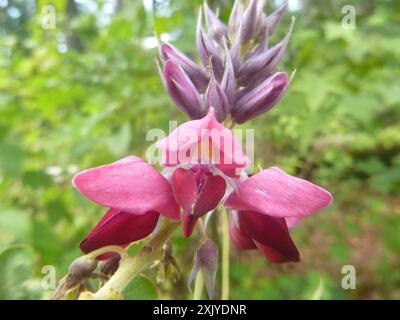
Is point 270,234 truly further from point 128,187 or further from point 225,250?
point 225,250

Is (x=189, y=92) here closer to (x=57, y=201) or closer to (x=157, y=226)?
(x=157, y=226)

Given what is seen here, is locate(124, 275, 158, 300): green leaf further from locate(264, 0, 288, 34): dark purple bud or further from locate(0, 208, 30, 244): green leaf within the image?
locate(0, 208, 30, 244): green leaf

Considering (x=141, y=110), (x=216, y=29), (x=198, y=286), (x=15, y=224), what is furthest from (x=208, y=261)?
(x=141, y=110)

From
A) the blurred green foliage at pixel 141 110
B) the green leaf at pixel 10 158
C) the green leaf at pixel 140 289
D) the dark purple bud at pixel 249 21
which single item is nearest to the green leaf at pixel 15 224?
the blurred green foliage at pixel 141 110

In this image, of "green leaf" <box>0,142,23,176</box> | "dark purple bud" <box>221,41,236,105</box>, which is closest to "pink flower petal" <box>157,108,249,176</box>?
"dark purple bud" <box>221,41,236,105</box>

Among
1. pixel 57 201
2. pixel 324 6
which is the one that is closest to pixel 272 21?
pixel 57 201

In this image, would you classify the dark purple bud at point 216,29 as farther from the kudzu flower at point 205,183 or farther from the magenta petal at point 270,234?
the magenta petal at point 270,234
